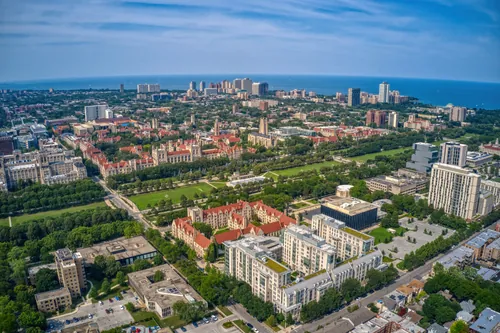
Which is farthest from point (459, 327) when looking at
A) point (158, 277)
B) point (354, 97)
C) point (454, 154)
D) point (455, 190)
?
point (354, 97)

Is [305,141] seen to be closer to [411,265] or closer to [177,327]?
[411,265]

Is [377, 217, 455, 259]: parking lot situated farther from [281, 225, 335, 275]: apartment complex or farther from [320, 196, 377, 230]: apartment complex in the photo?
[281, 225, 335, 275]: apartment complex

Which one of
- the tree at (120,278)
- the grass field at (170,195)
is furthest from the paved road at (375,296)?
the grass field at (170,195)

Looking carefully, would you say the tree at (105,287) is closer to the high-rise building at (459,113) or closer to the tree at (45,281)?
the tree at (45,281)

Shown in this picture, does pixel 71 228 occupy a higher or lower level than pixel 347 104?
lower

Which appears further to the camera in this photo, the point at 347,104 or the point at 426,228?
the point at 347,104

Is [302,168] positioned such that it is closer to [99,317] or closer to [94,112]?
[99,317]

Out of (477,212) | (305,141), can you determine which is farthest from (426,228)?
(305,141)

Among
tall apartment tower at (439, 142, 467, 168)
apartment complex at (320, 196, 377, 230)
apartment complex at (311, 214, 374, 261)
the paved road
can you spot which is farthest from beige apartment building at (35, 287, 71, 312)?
tall apartment tower at (439, 142, 467, 168)
